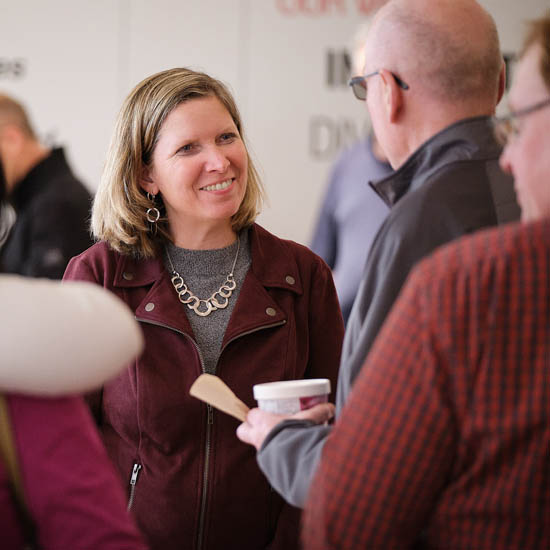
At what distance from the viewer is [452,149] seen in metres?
1.61

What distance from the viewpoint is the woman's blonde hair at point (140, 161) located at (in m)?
2.09

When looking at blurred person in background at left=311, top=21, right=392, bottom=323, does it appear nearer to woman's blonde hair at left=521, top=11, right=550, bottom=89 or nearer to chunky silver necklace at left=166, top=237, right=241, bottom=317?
chunky silver necklace at left=166, top=237, right=241, bottom=317

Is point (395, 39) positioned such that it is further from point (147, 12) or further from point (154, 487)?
point (147, 12)

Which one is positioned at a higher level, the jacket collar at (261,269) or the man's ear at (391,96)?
the man's ear at (391,96)

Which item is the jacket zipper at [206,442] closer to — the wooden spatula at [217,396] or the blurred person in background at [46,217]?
the wooden spatula at [217,396]

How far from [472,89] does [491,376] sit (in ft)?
2.71

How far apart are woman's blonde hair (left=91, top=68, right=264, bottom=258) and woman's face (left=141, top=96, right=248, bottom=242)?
1.2 inches

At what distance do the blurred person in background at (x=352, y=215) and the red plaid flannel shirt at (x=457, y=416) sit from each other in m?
2.35

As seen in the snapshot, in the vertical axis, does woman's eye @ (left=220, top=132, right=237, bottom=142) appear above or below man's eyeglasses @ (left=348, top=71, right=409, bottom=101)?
below

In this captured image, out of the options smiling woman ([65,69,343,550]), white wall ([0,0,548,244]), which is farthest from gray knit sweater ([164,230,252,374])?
white wall ([0,0,548,244])

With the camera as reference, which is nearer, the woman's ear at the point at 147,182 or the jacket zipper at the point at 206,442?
the jacket zipper at the point at 206,442

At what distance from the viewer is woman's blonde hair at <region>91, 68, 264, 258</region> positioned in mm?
2086

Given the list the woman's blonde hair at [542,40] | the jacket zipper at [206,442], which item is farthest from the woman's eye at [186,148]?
the woman's blonde hair at [542,40]

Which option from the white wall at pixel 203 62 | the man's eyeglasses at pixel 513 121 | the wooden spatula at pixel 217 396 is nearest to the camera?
the man's eyeglasses at pixel 513 121
